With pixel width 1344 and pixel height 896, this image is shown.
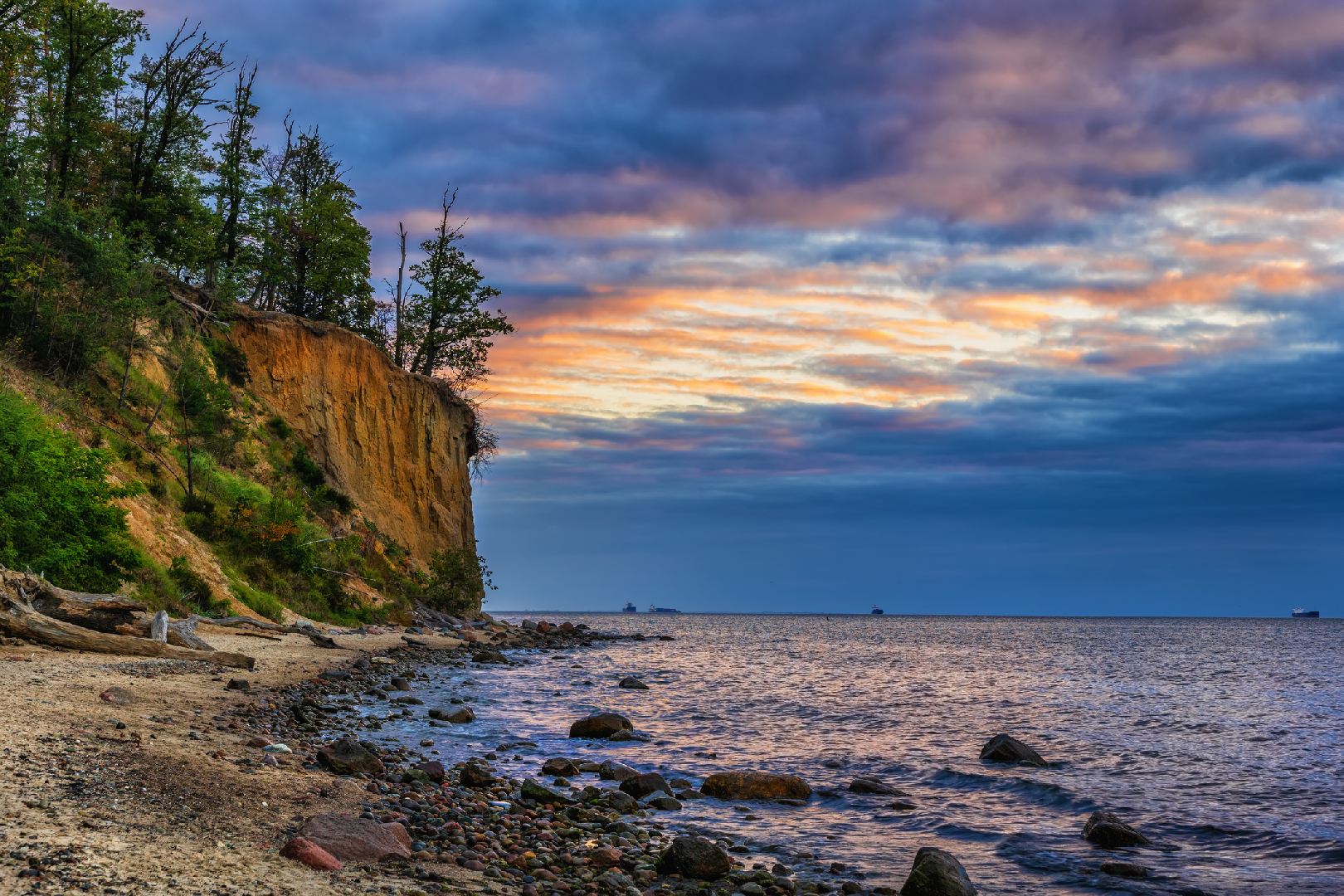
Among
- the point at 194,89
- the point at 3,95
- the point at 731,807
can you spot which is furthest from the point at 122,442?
the point at 731,807

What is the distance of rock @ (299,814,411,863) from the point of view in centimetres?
704

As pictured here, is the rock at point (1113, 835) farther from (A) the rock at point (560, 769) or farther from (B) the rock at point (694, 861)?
(A) the rock at point (560, 769)

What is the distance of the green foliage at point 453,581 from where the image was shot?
47.5 meters

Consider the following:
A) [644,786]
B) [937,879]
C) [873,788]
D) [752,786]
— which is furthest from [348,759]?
[873,788]

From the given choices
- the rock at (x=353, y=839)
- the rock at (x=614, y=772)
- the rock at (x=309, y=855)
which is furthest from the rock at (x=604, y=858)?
the rock at (x=614, y=772)

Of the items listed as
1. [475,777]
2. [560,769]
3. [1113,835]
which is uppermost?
[475,777]

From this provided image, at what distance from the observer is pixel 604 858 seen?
9.33 meters

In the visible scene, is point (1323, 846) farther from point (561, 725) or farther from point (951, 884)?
point (561, 725)

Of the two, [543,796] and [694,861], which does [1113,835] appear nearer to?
[694,861]

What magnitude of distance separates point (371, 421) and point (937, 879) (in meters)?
42.1

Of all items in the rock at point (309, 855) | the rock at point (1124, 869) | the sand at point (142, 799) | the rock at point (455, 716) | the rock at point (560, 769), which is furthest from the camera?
the rock at point (455, 716)

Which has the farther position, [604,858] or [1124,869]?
[1124,869]

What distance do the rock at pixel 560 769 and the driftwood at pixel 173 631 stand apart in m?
7.51

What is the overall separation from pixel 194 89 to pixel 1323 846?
47050 mm
